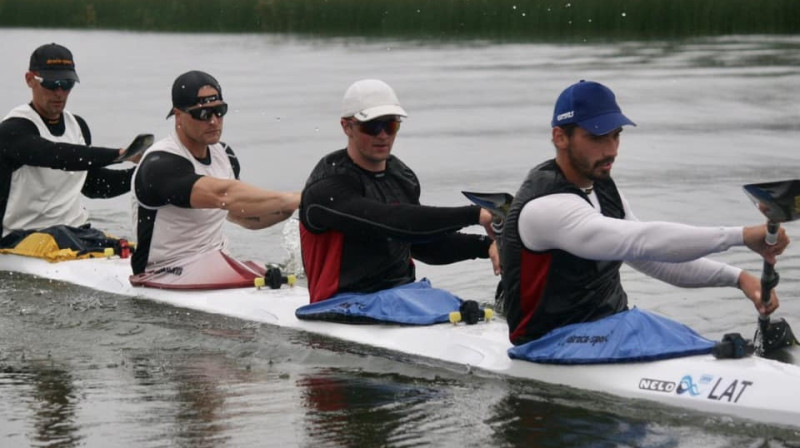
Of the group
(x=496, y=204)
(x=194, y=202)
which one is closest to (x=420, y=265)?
(x=194, y=202)

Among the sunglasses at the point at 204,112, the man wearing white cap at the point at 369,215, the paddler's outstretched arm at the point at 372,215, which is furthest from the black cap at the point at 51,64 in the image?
the paddler's outstretched arm at the point at 372,215

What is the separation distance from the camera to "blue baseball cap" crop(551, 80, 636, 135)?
721cm

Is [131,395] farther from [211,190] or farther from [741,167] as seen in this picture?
[741,167]

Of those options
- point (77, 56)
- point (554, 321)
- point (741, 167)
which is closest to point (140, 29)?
point (77, 56)

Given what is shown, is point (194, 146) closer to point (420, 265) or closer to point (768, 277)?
point (420, 265)

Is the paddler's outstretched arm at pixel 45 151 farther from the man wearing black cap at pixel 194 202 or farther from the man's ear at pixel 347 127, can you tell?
the man's ear at pixel 347 127

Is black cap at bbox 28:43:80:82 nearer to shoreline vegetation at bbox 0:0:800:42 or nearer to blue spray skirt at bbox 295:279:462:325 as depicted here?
blue spray skirt at bbox 295:279:462:325

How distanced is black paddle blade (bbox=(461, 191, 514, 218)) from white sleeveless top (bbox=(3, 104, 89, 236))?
5253 millimetres

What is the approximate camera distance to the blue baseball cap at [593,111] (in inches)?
284

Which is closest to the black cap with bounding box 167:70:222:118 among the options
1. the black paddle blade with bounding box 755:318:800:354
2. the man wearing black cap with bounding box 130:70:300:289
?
the man wearing black cap with bounding box 130:70:300:289

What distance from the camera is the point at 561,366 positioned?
25.2 ft

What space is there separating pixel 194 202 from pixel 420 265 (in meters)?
3.81

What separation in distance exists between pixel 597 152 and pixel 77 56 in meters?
34.8

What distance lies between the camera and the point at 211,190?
9953 mm
